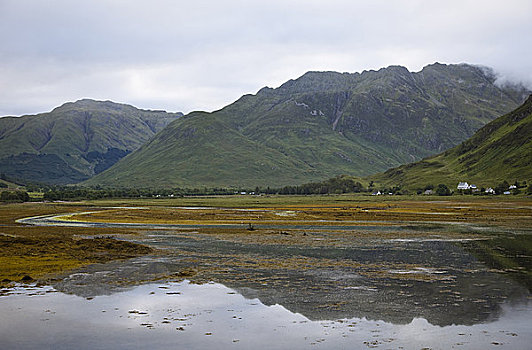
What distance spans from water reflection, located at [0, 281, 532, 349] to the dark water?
44mm

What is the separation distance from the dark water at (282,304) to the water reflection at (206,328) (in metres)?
0.04

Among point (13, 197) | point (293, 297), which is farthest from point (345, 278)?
point (13, 197)

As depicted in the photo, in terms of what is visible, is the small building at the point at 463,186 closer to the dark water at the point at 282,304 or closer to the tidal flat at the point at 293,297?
the tidal flat at the point at 293,297

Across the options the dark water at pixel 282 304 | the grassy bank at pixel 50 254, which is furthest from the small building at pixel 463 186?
the grassy bank at pixel 50 254

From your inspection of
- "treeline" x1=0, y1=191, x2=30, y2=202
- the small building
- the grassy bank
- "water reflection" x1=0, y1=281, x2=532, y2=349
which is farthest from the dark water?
the small building

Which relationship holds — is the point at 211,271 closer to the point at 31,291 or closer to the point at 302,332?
the point at 31,291

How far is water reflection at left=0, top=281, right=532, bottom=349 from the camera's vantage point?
18500mm

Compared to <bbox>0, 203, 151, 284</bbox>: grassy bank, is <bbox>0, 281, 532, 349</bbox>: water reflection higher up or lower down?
lower down

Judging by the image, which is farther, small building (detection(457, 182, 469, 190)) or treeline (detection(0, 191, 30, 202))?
small building (detection(457, 182, 469, 190))

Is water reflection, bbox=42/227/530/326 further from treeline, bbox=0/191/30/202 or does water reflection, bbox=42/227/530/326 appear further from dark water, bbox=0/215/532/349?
treeline, bbox=0/191/30/202

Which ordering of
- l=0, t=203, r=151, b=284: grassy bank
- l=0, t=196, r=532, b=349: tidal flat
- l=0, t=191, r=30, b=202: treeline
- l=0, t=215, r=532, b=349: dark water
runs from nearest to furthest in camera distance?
l=0, t=215, r=532, b=349: dark water, l=0, t=196, r=532, b=349: tidal flat, l=0, t=203, r=151, b=284: grassy bank, l=0, t=191, r=30, b=202: treeline

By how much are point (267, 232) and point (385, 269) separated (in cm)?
2985

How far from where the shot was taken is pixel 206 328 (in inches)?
811

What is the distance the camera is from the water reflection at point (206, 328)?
60.7 feet
